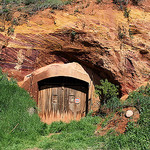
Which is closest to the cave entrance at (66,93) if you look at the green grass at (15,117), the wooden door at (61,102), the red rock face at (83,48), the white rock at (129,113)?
the wooden door at (61,102)

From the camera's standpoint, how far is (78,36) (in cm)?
841

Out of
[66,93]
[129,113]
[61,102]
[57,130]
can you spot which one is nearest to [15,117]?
[57,130]

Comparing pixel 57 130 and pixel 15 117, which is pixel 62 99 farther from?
pixel 15 117

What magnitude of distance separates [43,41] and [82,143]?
4925 mm

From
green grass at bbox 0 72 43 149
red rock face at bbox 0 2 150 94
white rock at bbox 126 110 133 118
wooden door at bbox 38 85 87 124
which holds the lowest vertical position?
wooden door at bbox 38 85 87 124

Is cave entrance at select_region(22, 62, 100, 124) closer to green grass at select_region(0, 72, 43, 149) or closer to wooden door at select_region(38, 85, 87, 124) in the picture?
wooden door at select_region(38, 85, 87, 124)

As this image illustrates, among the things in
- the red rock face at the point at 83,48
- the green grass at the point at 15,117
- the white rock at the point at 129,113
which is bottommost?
the green grass at the point at 15,117

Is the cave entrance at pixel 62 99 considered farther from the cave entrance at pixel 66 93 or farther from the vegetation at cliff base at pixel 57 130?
the vegetation at cliff base at pixel 57 130

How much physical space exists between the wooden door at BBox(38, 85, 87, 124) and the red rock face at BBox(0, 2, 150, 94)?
1214 millimetres

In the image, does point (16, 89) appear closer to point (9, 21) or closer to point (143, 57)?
point (9, 21)

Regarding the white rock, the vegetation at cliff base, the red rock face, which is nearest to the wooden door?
the vegetation at cliff base

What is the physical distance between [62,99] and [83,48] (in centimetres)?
257

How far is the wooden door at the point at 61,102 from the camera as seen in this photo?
8.52 m

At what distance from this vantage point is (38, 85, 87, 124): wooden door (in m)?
8.52
